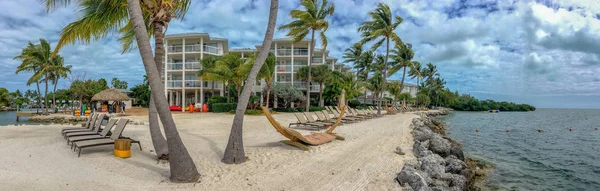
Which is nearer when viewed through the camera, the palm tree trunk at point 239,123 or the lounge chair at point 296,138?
the palm tree trunk at point 239,123

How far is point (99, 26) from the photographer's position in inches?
313

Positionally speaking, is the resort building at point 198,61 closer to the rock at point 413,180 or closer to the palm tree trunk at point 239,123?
the palm tree trunk at point 239,123

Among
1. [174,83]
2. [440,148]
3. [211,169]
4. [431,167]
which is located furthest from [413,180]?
[174,83]

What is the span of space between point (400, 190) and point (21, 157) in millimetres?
8400

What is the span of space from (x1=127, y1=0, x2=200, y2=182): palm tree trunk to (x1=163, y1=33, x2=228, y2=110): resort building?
3060cm

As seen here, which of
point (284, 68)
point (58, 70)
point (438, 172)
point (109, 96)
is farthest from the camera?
point (284, 68)

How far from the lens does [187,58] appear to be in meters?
38.2

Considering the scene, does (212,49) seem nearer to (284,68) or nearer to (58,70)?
(284,68)

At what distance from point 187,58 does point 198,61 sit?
89.3 inches

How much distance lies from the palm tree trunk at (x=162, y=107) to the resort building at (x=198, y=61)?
1119 inches

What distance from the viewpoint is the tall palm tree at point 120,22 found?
6848 mm

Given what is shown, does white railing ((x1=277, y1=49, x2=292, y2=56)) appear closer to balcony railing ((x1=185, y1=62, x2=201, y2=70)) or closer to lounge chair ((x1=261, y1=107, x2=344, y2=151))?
balcony railing ((x1=185, y1=62, x2=201, y2=70))

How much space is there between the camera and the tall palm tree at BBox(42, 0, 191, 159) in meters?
6.85

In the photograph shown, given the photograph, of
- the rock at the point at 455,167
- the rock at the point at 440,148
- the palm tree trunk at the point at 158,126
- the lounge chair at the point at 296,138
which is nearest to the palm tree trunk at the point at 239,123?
the lounge chair at the point at 296,138
